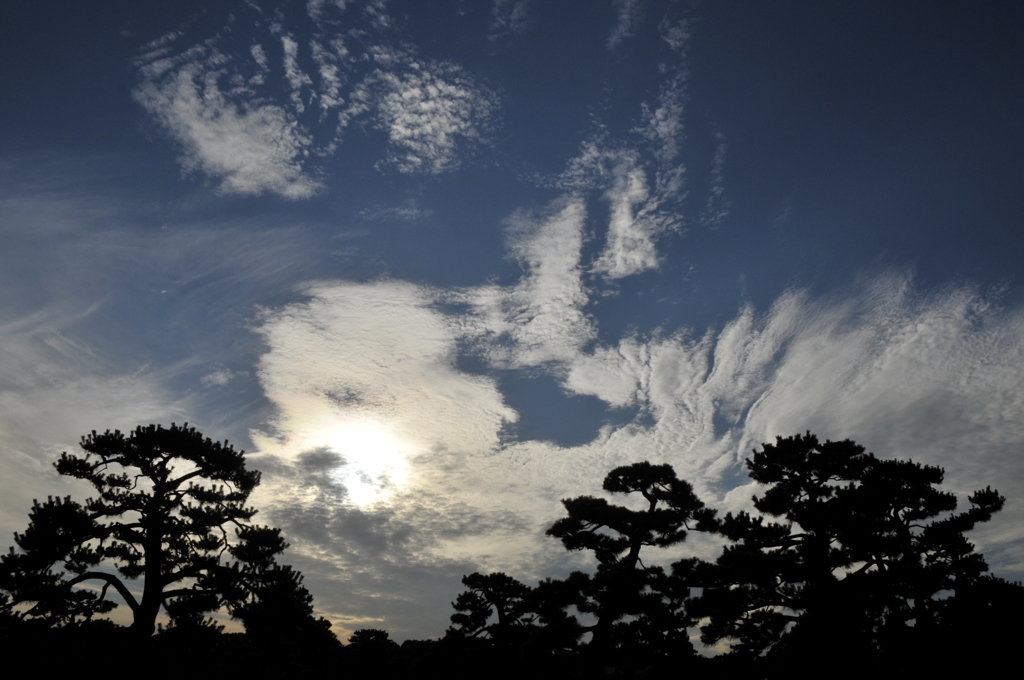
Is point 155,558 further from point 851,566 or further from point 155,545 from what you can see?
point 851,566

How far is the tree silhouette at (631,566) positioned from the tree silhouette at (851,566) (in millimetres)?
2123

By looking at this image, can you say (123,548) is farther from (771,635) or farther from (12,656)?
(771,635)

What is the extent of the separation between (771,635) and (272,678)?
21.5m

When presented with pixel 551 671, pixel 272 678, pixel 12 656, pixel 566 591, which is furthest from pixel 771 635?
pixel 12 656

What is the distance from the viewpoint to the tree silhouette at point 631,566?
18.2m

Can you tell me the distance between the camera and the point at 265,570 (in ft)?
56.6

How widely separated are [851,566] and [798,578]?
1977mm

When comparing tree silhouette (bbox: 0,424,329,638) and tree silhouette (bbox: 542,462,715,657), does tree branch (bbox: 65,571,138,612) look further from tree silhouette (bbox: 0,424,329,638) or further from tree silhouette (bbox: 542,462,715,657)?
tree silhouette (bbox: 542,462,715,657)

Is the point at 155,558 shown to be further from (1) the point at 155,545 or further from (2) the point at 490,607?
(2) the point at 490,607

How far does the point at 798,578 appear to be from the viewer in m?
15.8

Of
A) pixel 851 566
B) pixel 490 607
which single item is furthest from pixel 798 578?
pixel 490 607

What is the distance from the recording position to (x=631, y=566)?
20.4 meters

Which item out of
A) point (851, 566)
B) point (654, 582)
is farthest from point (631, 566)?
point (851, 566)

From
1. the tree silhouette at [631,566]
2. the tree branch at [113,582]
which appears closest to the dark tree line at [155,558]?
the tree branch at [113,582]
